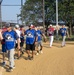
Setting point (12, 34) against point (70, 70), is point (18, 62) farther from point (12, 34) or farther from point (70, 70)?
point (70, 70)

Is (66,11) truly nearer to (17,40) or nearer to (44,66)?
(44,66)

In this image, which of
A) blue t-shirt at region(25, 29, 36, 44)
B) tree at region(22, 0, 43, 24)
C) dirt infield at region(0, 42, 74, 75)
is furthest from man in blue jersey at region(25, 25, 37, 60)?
tree at region(22, 0, 43, 24)

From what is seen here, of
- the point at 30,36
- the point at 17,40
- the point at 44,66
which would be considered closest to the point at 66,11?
the point at 30,36

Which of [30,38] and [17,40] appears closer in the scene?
[17,40]

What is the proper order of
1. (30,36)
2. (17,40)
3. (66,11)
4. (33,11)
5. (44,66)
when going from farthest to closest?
(33,11) < (66,11) < (30,36) < (44,66) < (17,40)

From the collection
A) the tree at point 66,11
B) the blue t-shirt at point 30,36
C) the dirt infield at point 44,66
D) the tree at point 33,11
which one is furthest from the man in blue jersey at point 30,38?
the tree at point 33,11

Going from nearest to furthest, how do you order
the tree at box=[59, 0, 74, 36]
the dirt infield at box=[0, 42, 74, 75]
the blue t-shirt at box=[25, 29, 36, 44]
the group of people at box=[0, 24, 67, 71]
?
the dirt infield at box=[0, 42, 74, 75] < the group of people at box=[0, 24, 67, 71] < the blue t-shirt at box=[25, 29, 36, 44] < the tree at box=[59, 0, 74, 36]

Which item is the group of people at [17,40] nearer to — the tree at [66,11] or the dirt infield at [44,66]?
the dirt infield at [44,66]

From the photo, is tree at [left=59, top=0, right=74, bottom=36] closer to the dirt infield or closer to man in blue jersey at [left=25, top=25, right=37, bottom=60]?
the dirt infield

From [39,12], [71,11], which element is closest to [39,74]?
[71,11]

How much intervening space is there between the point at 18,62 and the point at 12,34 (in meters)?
2.49

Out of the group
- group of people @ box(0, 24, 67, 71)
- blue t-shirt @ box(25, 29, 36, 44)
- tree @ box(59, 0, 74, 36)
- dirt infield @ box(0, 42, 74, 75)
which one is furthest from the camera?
tree @ box(59, 0, 74, 36)

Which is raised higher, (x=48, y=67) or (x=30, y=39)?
(x=30, y=39)

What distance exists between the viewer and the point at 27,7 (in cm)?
6309
